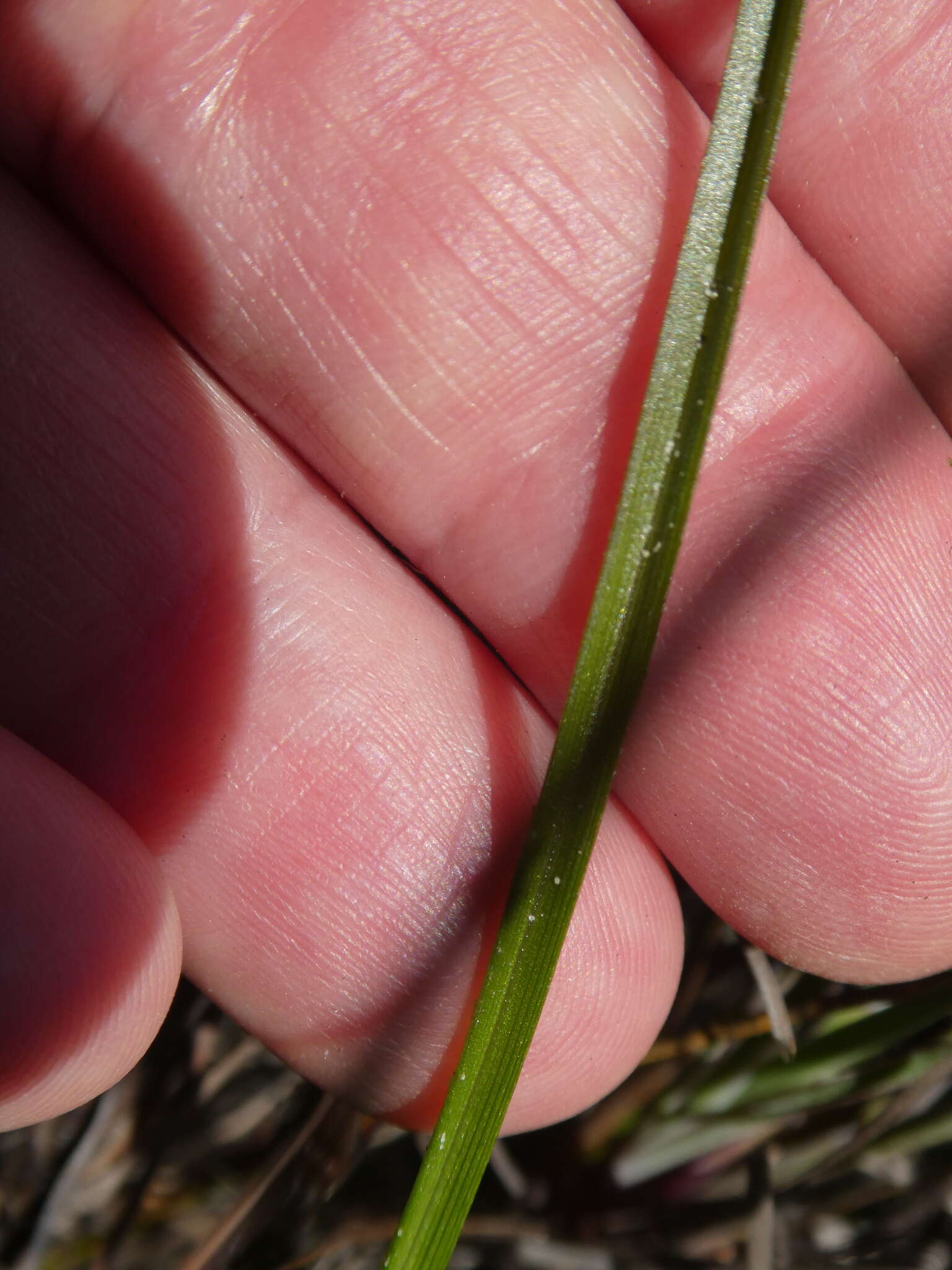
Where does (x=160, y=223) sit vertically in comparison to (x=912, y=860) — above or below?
above

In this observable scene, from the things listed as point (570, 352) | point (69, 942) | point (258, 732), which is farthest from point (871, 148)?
point (69, 942)

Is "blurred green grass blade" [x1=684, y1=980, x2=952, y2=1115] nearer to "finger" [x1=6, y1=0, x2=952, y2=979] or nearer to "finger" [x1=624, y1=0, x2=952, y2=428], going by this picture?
"finger" [x1=6, y1=0, x2=952, y2=979]

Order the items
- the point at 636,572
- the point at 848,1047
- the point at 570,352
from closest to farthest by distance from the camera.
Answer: the point at 636,572 → the point at 570,352 → the point at 848,1047

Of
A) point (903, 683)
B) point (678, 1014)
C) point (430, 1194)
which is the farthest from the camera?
point (678, 1014)

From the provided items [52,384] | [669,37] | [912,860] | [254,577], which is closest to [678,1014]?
[912,860]

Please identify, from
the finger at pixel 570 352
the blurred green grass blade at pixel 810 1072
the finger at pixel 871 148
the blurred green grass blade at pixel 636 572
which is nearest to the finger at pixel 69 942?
the blurred green grass blade at pixel 636 572

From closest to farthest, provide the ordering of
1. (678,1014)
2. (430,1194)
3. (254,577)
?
1. (430,1194)
2. (254,577)
3. (678,1014)

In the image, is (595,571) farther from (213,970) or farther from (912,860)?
(213,970)

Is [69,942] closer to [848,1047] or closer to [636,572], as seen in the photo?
[636,572]
